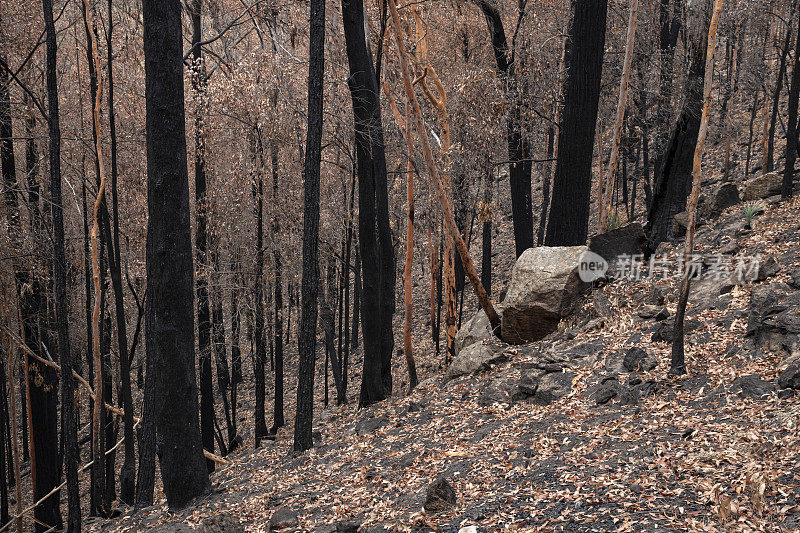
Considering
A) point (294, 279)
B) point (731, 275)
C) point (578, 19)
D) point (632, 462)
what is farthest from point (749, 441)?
point (294, 279)

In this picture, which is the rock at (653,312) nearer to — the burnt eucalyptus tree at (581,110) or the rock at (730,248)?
the rock at (730,248)

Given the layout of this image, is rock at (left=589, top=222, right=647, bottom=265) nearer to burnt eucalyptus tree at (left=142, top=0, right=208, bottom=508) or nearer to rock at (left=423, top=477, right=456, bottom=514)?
rock at (left=423, top=477, right=456, bottom=514)

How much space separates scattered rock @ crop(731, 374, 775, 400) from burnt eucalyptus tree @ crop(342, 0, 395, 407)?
531 centimetres

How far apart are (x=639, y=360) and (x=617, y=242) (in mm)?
2365

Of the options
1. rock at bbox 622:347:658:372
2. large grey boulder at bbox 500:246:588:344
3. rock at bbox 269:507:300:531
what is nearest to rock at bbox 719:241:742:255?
large grey boulder at bbox 500:246:588:344

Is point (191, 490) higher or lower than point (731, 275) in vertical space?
lower

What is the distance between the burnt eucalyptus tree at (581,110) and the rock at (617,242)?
736 millimetres

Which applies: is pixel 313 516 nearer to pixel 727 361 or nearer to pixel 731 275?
pixel 727 361

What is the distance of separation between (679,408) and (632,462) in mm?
1018

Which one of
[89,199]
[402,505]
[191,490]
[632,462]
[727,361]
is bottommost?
[191,490]

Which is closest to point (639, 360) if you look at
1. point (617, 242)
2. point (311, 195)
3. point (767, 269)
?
point (767, 269)

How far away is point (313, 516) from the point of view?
15.7 ft

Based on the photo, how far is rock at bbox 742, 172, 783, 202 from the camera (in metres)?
9.61

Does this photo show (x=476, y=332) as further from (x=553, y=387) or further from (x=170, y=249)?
(x=170, y=249)
